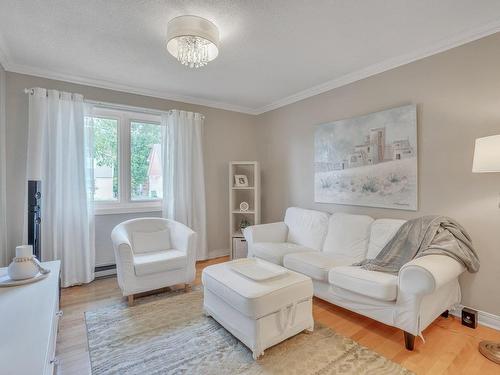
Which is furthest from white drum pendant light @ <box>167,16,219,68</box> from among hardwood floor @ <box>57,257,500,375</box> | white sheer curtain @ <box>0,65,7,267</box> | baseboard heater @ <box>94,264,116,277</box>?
baseboard heater @ <box>94,264,116,277</box>

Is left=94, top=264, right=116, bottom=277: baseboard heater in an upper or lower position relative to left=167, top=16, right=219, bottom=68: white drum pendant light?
lower

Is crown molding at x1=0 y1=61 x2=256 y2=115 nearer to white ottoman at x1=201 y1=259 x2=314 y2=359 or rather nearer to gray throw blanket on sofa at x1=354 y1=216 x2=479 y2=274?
white ottoman at x1=201 y1=259 x2=314 y2=359

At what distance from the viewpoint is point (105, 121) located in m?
3.37

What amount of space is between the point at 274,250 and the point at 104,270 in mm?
2199

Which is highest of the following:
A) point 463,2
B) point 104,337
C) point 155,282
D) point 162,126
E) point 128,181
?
point 463,2

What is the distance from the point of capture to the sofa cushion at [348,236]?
2703mm

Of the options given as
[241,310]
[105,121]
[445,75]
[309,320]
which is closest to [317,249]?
[309,320]

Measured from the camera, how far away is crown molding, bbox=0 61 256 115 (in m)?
2.80

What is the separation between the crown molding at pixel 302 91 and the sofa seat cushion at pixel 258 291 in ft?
7.62

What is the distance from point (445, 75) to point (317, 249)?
2.12 meters

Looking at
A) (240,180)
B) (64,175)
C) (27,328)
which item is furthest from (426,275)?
(64,175)

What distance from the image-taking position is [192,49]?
6.65ft

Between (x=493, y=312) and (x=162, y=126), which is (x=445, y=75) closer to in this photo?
(x=493, y=312)

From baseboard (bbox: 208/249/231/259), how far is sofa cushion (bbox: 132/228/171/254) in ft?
3.53
